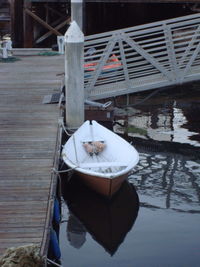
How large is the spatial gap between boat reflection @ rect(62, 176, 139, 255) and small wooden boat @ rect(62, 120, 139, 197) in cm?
32

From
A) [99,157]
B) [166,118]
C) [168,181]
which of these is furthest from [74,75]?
[166,118]

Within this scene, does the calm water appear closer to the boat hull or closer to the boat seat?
the boat hull

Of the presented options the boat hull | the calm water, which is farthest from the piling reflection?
the boat hull

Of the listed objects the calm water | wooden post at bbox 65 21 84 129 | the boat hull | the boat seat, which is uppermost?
wooden post at bbox 65 21 84 129

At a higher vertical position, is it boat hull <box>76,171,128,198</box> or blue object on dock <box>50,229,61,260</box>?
boat hull <box>76,171,128,198</box>

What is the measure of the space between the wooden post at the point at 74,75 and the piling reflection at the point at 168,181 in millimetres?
2099

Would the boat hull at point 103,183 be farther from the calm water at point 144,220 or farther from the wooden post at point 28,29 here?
the wooden post at point 28,29

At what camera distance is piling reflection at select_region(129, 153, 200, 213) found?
1233 centimetres

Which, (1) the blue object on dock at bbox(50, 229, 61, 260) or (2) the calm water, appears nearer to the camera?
(1) the blue object on dock at bbox(50, 229, 61, 260)

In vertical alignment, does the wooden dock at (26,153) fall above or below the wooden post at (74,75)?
below

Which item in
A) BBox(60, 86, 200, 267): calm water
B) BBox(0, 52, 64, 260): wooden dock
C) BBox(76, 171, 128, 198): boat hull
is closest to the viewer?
BBox(0, 52, 64, 260): wooden dock

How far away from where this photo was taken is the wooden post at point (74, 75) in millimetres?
14250

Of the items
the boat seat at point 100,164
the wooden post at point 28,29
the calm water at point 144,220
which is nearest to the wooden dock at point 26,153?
the boat seat at point 100,164

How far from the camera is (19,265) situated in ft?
21.2
